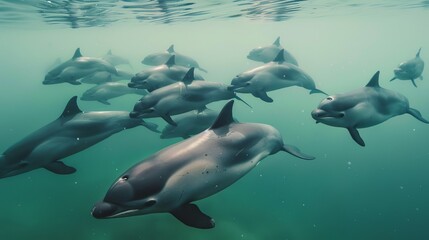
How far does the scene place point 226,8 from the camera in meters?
24.2

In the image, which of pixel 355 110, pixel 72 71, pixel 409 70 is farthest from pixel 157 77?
pixel 409 70

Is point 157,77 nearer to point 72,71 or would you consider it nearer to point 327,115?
point 72,71

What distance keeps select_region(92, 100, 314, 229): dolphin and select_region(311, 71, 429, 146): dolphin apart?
1.85 meters

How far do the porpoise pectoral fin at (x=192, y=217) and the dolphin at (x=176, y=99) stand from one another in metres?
3.58

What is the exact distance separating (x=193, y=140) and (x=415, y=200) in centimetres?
922

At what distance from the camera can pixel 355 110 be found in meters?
6.98

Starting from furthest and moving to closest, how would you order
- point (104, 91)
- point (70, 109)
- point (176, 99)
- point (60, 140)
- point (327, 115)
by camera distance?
point (104, 91) → point (176, 99) → point (70, 109) → point (327, 115) → point (60, 140)

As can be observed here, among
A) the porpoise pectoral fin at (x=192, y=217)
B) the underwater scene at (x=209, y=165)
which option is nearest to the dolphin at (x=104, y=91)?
the underwater scene at (x=209, y=165)

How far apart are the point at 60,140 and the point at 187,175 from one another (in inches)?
137

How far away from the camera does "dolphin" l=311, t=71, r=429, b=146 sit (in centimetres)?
691

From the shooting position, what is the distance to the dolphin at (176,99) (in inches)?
305

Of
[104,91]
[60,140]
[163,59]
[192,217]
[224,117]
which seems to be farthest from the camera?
[163,59]

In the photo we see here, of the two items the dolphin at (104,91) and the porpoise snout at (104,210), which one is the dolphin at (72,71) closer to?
the dolphin at (104,91)

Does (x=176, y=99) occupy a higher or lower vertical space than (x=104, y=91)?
higher
